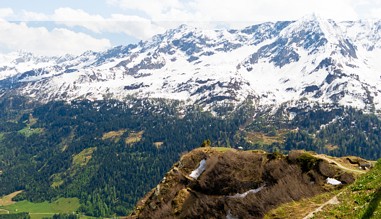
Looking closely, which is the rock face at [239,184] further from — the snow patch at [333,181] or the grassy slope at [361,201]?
the grassy slope at [361,201]

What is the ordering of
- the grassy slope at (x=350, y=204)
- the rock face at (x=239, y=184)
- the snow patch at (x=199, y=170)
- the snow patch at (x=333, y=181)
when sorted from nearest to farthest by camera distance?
the grassy slope at (x=350, y=204)
the rock face at (x=239, y=184)
the snow patch at (x=333, y=181)
the snow patch at (x=199, y=170)

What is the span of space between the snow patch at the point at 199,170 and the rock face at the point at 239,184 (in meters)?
0.65

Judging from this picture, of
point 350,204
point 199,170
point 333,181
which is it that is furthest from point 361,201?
point 199,170

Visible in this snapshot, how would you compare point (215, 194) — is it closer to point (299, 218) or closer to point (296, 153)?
point (296, 153)

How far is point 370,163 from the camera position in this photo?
58.0 m

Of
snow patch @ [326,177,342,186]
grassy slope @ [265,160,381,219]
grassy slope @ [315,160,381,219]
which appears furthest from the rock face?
grassy slope @ [315,160,381,219]

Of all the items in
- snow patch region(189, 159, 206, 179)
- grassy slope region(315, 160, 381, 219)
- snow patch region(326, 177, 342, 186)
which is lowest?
snow patch region(189, 159, 206, 179)

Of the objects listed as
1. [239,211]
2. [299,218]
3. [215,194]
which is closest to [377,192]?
[299,218]

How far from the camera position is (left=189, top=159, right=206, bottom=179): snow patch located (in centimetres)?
6531

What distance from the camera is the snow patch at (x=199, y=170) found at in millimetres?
65312

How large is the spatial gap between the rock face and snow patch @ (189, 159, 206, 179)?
65 cm

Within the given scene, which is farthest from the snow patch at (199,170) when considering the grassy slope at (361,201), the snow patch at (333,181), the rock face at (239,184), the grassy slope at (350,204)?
the grassy slope at (361,201)

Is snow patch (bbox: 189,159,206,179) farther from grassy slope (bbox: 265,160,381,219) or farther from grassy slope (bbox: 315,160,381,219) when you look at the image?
grassy slope (bbox: 315,160,381,219)

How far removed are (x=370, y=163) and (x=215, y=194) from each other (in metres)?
22.7
